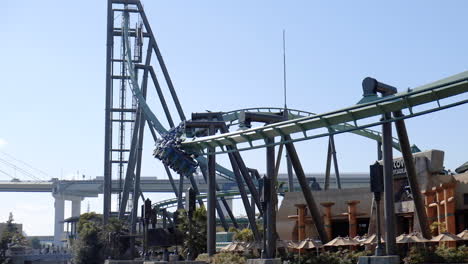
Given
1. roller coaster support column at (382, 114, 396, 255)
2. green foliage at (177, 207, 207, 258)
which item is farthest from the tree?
roller coaster support column at (382, 114, 396, 255)

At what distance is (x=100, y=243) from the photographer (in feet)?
294

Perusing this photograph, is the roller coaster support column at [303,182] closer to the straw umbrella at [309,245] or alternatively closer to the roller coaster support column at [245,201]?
the straw umbrella at [309,245]

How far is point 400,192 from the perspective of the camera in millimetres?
55594

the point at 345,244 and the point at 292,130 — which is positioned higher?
the point at 292,130

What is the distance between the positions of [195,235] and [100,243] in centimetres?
3247

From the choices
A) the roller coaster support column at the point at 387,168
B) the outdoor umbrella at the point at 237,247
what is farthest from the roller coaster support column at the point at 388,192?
the outdoor umbrella at the point at 237,247

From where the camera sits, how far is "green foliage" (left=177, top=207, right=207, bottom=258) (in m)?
58.6

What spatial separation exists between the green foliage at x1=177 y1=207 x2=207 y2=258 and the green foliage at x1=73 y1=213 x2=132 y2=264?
23.3 m

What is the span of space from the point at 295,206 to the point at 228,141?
1386 cm

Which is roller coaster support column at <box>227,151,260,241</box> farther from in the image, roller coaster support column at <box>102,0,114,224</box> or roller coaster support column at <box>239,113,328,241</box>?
roller coaster support column at <box>102,0,114,224</box>

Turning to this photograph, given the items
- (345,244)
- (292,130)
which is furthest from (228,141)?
(345,244)

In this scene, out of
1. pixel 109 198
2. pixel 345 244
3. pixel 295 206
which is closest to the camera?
pixel 345 244

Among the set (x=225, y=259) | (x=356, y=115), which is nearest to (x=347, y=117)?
(x=356, y=115)

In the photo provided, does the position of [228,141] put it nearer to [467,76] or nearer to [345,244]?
[345,244]
